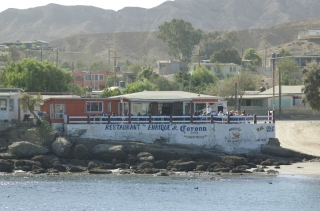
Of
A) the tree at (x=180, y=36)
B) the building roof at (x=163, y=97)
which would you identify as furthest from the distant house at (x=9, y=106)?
the tree at (x=180, y=36)

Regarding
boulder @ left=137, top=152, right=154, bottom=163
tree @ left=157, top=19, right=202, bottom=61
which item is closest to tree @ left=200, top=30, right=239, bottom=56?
tree @ left=157, top=19, right=202, bottom=61

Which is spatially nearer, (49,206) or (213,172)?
(49,206)

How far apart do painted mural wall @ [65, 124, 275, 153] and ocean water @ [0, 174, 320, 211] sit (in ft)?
21.6

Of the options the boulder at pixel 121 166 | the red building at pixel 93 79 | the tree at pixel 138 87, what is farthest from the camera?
the red building at pixel 93 79

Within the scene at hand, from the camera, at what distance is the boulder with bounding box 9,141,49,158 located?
53.9 metres

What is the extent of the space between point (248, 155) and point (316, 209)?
48.9ft

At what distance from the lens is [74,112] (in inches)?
2339

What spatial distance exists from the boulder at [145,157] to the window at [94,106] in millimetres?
7445

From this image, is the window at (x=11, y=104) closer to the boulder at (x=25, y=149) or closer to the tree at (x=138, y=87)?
the boulder at (x=25, y=149)

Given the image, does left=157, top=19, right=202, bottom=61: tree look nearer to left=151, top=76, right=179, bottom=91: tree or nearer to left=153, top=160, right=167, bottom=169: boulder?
left=151, top=76, right=179, bottom=91: tree

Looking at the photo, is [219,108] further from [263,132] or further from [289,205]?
[289,205]

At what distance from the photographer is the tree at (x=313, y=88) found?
68438 mm

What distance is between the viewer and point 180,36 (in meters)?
160

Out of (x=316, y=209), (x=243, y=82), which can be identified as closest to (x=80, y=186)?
(x=316, y=209)
